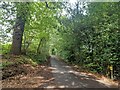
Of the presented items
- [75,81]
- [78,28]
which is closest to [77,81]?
[75,81]

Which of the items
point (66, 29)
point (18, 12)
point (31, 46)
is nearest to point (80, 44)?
point (66, 29)

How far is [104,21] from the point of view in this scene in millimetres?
14180

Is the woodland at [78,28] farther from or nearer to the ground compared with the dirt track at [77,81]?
farther from the ground

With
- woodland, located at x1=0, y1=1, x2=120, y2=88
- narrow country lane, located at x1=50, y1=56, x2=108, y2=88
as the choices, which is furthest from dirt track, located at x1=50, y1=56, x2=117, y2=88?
woodland, located at x1=0, y1=1, x2=120, y2=88

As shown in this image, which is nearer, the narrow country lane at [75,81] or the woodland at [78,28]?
the narrow country lane at [75,81]

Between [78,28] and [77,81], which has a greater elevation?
[78,28]

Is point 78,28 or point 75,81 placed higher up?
point 78,28

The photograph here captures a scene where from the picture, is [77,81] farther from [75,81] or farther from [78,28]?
[78,28]

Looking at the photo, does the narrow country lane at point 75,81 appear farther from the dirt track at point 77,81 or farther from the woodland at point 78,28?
the woodland at point 78,28

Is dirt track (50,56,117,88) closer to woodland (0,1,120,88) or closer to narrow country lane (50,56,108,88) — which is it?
narrow country lane (50,56,108,88)

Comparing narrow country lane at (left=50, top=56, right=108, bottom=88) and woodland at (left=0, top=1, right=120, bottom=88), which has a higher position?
woodland at (left=0, top=1, right=120, bottom=88)

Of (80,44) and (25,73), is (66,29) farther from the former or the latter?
(25,73)

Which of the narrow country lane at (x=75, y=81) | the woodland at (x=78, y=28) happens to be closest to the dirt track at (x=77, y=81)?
the narrow country lane at (x=75, y=81)

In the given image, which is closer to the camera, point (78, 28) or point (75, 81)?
point (75, 81)
